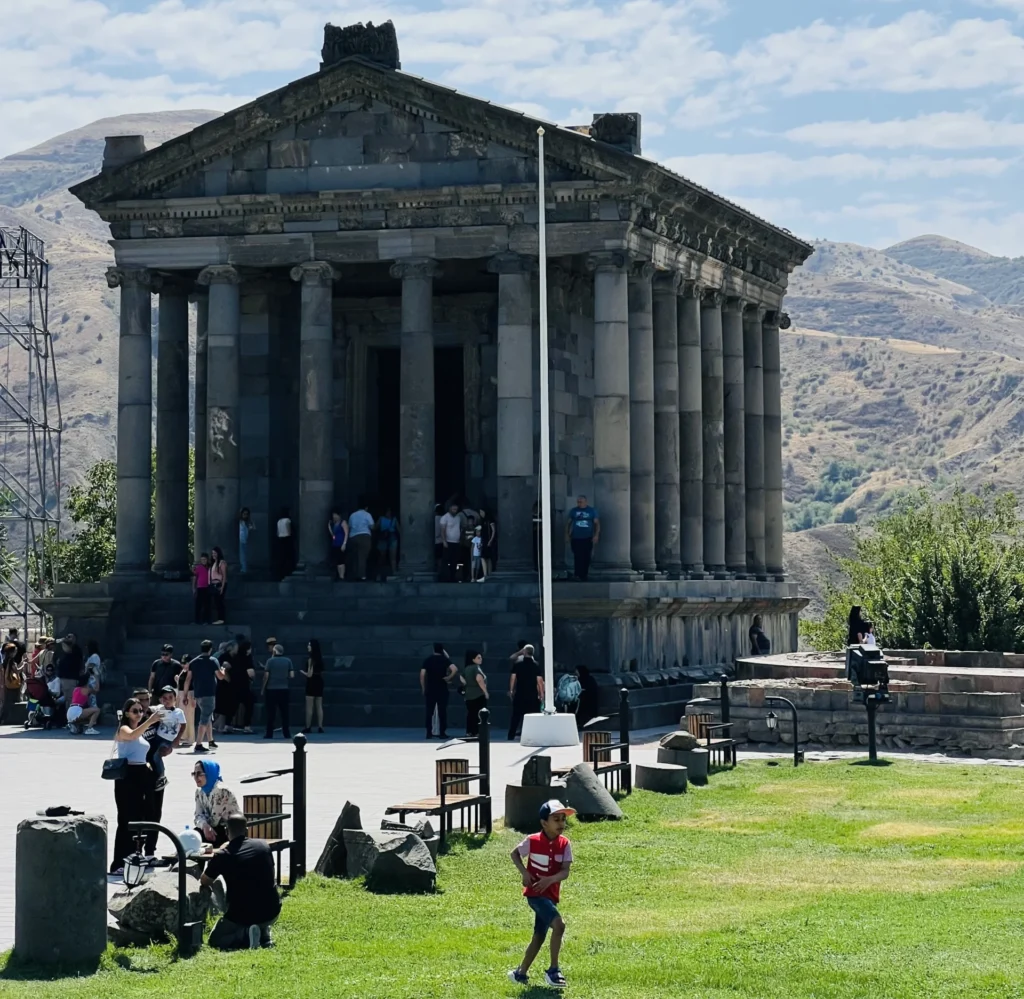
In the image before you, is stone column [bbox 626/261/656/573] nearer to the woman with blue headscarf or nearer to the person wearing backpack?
the person wearing backpack

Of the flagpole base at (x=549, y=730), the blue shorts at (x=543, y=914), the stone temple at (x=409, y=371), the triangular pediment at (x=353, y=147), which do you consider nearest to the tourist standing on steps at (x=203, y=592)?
the stone temple at (x=409, y=371)

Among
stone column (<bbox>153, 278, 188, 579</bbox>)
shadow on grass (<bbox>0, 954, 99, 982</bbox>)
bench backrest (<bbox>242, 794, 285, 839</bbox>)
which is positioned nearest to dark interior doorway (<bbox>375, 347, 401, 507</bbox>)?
stone column (<bbox>153, 278, 188, 579</bbox>)

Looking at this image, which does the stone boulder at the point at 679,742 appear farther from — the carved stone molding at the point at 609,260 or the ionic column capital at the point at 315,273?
the ionic column capital at the point at 315,273

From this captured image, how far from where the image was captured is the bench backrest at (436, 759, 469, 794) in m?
22.2

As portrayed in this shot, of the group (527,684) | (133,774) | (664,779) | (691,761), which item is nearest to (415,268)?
(527,684)

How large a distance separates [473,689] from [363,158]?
548 inches

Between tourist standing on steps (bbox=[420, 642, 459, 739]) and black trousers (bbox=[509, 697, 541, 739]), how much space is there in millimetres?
1143

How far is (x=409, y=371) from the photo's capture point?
42688 millimetres

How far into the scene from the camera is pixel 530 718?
32312 mm

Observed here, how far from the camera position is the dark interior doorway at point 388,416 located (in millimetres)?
48906

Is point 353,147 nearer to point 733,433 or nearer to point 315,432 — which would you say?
point 315,432

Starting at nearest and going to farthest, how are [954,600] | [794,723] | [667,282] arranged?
1. [794,723]
2. [667,282]
3. [954,600]

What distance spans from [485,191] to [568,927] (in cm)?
2702

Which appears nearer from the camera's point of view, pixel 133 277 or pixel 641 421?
pixel 641 421
